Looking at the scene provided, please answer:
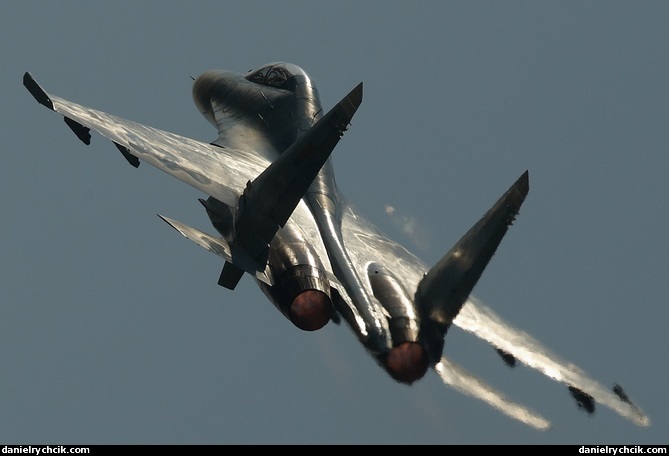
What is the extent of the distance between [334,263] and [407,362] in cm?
322

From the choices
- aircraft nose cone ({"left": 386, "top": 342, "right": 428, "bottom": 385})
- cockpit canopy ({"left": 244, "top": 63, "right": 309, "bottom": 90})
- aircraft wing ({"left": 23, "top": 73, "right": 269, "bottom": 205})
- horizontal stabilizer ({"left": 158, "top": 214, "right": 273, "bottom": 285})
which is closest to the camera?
horizontal stabilizer ({"left": 158, "top": 214, "right": 273, "bottom": 285})

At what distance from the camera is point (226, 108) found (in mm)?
33062

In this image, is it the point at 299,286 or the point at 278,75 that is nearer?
the point at 299,286

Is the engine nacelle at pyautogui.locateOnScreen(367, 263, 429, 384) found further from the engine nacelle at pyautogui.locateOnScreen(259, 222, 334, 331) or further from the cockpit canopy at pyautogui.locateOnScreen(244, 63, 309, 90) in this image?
the cockpit canopy at pyautogui.locateOnScreen(244, 63, 309, 90)

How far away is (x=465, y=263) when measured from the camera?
73.7 ft

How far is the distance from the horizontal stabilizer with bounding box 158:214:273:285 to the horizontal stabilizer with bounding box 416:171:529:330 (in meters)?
3.27

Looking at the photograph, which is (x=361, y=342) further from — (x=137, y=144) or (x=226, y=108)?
(x=226, y=108)

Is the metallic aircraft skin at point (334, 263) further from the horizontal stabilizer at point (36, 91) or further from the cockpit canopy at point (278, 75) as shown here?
the cockpit canopy at point (278, 75)

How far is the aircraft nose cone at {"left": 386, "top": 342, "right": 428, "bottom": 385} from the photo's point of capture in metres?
23.1

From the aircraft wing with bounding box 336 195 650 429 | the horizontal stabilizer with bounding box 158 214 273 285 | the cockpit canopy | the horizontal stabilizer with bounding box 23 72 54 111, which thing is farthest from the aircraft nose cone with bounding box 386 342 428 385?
the cockpit canopy

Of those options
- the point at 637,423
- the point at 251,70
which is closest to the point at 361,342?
the point at 637,423

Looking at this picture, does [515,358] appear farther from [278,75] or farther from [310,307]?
[278,75]

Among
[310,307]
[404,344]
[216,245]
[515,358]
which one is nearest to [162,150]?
[216,245]

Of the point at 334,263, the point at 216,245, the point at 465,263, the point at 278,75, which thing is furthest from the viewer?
the point at 278,75
